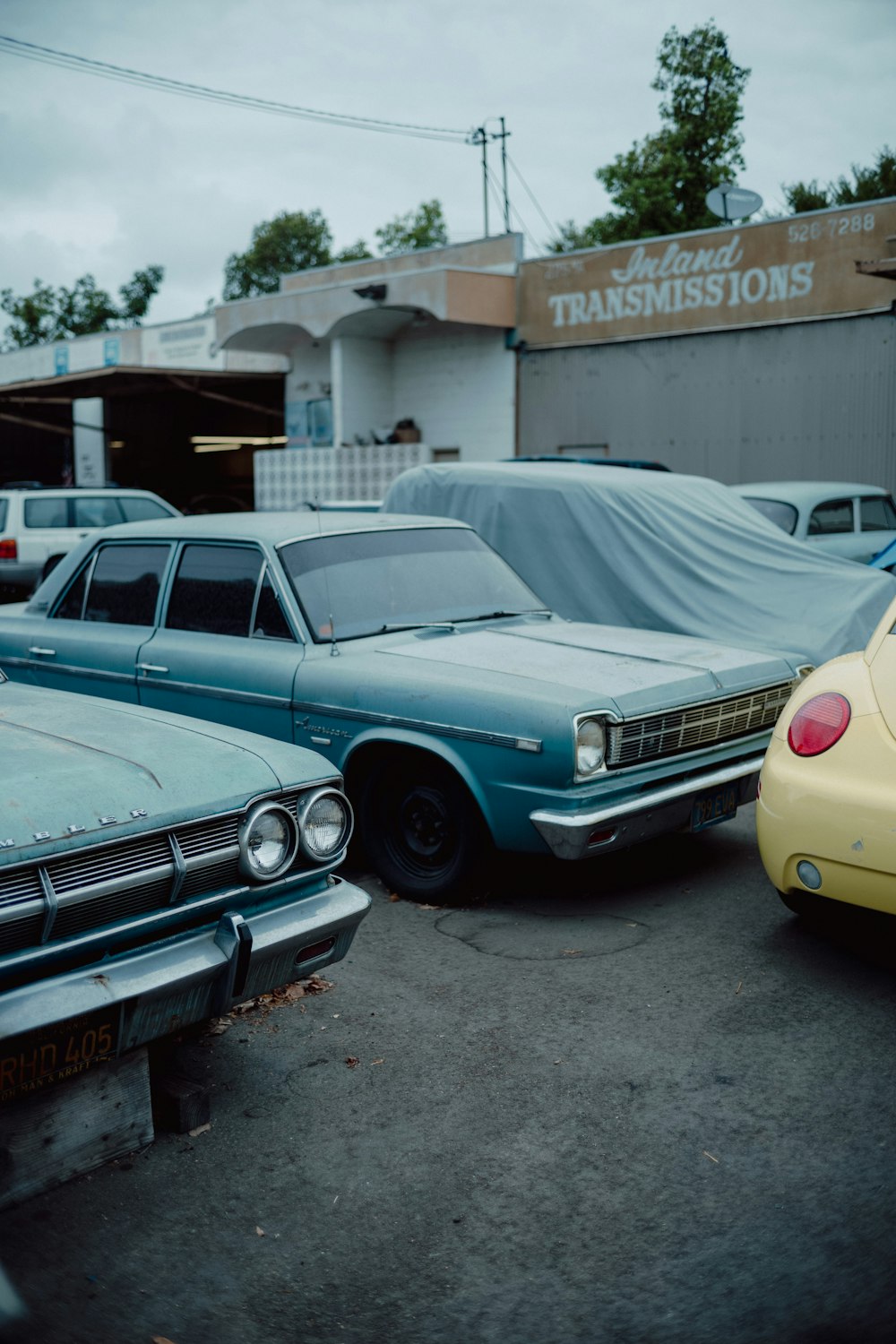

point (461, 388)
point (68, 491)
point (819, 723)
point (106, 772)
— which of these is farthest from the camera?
point (461, 388)

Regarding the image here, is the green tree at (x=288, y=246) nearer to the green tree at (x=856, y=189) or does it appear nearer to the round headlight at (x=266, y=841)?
the green tree at (x=856, y=189)

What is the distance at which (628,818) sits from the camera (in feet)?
14.7

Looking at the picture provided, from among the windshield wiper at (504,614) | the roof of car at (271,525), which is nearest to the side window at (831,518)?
the windshield wiper at (504,614)

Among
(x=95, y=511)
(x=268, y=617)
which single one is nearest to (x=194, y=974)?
(x=268, y=617)

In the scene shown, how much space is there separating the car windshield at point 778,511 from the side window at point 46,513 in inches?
316

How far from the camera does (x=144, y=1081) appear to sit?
2932 millimetres

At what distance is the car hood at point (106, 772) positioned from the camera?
2.64m

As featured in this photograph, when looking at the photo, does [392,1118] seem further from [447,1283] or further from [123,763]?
[123,763]

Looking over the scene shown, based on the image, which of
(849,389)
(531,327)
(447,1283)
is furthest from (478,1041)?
(531,327)

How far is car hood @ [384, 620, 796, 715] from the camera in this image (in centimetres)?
460

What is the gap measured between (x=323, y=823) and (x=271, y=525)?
2.71 m

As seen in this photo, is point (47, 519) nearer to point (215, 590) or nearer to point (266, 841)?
point (215, 590)

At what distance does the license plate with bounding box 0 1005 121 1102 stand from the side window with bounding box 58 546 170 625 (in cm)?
341

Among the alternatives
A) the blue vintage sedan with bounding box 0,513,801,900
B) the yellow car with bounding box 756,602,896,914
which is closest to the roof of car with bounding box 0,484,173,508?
the blue vintage sedan with bounding box 0,513,801,900
